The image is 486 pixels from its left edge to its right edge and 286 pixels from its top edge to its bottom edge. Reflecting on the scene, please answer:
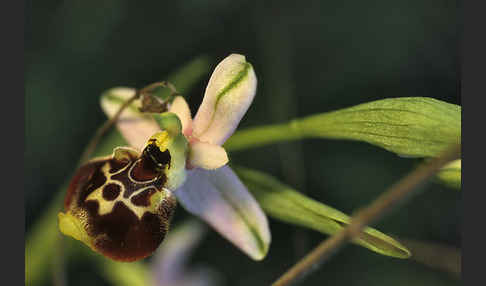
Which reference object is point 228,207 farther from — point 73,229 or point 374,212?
point 374,212

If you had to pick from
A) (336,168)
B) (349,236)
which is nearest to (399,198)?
(349,236)

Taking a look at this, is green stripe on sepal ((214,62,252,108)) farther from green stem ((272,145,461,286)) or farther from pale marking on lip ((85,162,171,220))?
green stem ((272,145,461,286))

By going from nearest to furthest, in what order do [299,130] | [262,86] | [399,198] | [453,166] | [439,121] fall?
[399,198] < [439,121] < [453,166] < [299,130] < [262,86]

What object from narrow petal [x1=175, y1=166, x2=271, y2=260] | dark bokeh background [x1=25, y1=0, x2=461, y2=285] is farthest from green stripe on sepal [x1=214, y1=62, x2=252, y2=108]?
dark bokeh background [x1=25, y1=0, x2=461, y2=285]

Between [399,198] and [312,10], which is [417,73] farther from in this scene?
[399,198]

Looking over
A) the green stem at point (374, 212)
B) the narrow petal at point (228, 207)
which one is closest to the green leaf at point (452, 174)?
the green stem at point (374, 212)

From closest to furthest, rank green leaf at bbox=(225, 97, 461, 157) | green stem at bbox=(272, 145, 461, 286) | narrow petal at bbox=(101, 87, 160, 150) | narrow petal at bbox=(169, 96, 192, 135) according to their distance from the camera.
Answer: green stem at bbox=(272, 145, 461, 286) → green leaf at bbox=(225, 97, 461, 157) → narrow petal at bbox=(169, 96, 192, 135) → narrow petal at bbox=(101, 87, 160, 150)
